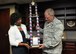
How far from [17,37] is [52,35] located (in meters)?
0.60

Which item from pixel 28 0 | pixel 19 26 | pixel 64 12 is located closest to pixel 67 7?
pixel 64 12

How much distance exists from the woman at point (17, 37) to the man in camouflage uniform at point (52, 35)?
32cm

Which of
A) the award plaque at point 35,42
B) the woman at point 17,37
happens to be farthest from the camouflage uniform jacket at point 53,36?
the woman at point 17,37

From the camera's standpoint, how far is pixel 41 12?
5.60 m

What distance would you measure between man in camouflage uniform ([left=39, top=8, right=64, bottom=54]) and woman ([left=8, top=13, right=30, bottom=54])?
32cm

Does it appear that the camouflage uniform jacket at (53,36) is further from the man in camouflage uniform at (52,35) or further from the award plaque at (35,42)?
the award plaque at (35,42)

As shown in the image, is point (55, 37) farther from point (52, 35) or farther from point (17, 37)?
point (17, 37)

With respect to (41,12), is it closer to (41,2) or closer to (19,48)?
(41,2)

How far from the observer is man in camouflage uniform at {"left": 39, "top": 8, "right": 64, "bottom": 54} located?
9.20 ft

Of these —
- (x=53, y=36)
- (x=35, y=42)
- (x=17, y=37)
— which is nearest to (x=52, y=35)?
(x=53, y=36)

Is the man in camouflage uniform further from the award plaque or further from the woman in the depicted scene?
the woman

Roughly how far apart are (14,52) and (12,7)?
327 centimetres

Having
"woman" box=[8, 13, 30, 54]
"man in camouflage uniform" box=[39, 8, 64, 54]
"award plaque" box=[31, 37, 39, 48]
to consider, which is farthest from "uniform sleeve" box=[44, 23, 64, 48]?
"woman" box=[8, 13, 30, 54]

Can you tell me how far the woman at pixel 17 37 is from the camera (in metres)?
2.70
